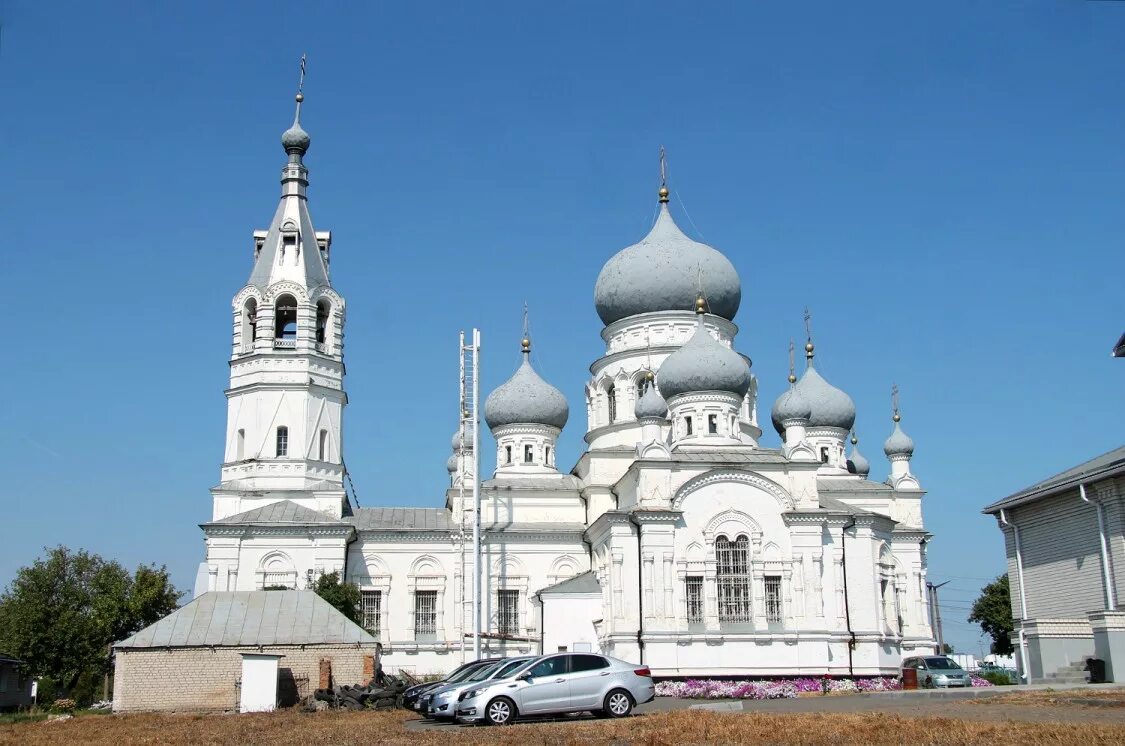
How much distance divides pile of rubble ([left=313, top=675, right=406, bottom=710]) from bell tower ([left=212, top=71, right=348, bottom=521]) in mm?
13642

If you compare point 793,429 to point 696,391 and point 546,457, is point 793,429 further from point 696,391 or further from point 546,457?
point 546,457

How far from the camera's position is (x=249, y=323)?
3606cm

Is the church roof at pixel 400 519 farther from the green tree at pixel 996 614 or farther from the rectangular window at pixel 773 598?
the green tree at pixel 996 614

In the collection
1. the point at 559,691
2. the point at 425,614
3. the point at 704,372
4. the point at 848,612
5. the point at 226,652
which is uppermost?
the point at 704,372

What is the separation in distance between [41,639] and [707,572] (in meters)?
21.4

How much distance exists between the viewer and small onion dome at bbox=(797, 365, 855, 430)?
4072cm

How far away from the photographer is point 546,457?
131 feet

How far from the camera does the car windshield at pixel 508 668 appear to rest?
56.0 ft

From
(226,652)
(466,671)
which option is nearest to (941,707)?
(466,671)

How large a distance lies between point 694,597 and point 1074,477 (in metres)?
10.3

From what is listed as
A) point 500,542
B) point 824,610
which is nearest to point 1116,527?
point 824,610

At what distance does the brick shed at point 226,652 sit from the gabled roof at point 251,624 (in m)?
0.02

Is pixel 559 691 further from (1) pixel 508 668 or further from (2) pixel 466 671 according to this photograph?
(2) pixel 466 671

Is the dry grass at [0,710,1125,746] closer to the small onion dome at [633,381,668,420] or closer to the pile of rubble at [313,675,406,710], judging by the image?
the pile of rubble at [313,675,406,710]
